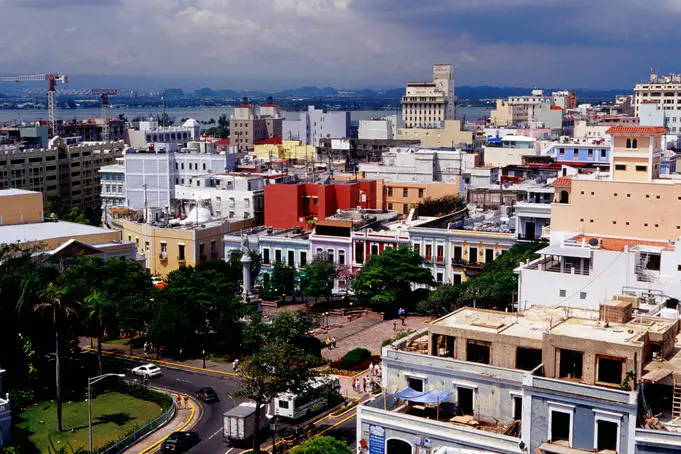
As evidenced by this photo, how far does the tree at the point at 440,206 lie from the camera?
83.9 metres

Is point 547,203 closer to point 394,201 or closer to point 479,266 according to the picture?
point 479,266

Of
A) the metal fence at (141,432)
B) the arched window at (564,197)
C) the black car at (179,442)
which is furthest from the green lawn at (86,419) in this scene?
the arched window at (564,197)

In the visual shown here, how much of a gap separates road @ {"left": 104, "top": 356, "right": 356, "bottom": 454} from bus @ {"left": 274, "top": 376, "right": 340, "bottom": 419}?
1.95 feet

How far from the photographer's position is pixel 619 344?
28531 mm

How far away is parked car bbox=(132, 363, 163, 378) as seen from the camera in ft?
174

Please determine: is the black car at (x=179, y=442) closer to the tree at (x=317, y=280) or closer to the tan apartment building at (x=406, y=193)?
the tree at (x=317, y=280)

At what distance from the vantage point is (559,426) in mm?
28797

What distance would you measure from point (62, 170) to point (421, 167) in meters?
50.1

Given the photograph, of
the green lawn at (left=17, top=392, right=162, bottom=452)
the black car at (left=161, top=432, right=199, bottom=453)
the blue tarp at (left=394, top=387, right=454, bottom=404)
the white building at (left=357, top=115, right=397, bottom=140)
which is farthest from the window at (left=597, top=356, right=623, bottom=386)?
the white building at (left=357, top=115, right=397, bottom=140)

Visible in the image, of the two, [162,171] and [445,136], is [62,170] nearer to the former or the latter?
[162,171]

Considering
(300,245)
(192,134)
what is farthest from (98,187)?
(300,245)

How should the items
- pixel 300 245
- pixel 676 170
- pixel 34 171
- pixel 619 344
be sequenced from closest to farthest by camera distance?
pixel 619 344
pixel 300 245
pixel 676 170
pixel 34 171

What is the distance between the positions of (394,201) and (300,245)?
17163 millimetres

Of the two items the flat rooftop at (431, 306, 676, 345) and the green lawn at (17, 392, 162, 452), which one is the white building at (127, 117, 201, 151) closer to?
the green lawn at (17, 392, 162, 452)
